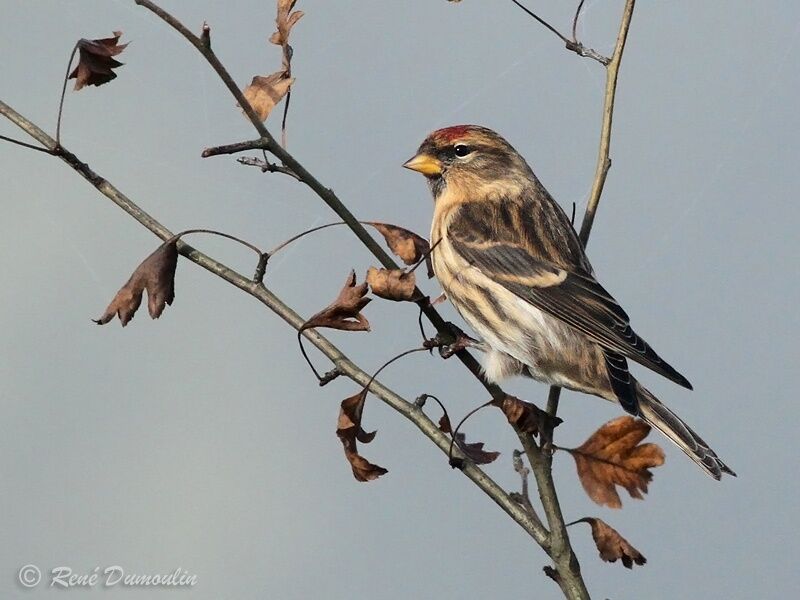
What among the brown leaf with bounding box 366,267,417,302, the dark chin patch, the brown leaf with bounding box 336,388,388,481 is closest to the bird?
the dark chin patch

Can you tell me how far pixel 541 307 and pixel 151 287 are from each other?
1.58 m

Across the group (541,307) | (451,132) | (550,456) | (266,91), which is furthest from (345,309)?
(451,132)

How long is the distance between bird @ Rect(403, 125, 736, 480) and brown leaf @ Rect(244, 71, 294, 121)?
1.09m

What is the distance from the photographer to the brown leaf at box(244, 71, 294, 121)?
95.0 inches

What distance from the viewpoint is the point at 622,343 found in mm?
3521

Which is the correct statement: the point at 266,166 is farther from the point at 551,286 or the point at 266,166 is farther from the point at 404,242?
the point at 551,286

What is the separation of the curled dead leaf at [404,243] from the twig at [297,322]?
11.1 inches

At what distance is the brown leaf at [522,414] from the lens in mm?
2633

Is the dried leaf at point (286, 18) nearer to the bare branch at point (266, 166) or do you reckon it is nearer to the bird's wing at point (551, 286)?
the bare branch at point (266, 166)

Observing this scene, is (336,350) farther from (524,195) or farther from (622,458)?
(524,195)

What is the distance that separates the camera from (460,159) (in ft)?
13.5

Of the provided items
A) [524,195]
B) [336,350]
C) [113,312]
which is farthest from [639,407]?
[113,312]

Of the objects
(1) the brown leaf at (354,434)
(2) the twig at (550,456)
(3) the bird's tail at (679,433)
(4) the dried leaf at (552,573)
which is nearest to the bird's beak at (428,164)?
(2) the twig at (550,456)

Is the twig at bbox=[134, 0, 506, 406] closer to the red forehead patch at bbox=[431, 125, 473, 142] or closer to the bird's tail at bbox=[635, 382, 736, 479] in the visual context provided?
the bird's tail at bbox=[635, 382, 736, 479]
